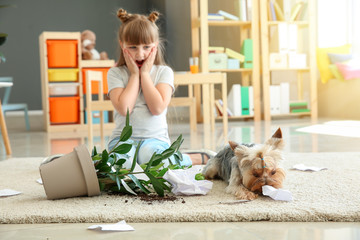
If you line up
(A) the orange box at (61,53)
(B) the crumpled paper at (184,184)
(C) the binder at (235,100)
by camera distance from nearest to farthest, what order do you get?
(B) the crumpled paper at (184,184) → (A) the orange box at (61,53) → (C) the binder at (235,100)

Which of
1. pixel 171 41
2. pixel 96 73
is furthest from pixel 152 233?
pixel 171 41

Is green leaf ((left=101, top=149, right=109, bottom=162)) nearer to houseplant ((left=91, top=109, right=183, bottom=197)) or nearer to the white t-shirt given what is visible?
houseplant ((left=91, top=109, right=183, bottom=197))

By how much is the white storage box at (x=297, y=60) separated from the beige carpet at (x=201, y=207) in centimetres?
398

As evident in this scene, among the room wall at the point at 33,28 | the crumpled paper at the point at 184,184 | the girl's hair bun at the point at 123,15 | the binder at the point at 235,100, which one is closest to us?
the crumpled paper at the point at 184,184

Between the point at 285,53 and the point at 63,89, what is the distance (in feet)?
8.57

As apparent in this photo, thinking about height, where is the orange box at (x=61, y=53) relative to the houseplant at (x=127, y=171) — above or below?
above

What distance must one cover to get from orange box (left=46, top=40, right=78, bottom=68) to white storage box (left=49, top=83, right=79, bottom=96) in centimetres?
20

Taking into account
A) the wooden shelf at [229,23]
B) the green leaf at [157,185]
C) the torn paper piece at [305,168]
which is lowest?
the torn paper piece at [305,168]

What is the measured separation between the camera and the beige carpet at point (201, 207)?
1161 mm

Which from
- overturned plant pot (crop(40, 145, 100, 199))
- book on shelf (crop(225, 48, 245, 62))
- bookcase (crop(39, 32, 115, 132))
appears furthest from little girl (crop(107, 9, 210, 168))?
book on shelf (crop(225, 48, 245, 62))

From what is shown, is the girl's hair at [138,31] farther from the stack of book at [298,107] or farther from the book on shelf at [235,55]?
the stack of book at [298,107]

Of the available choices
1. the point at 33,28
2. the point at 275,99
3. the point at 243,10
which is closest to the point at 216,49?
the point at 243,10

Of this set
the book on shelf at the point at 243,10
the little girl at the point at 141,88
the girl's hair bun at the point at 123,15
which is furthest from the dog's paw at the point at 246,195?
the book on shelf at the point at 243,10

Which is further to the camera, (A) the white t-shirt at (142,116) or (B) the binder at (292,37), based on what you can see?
(B) the binder at (292,37)
